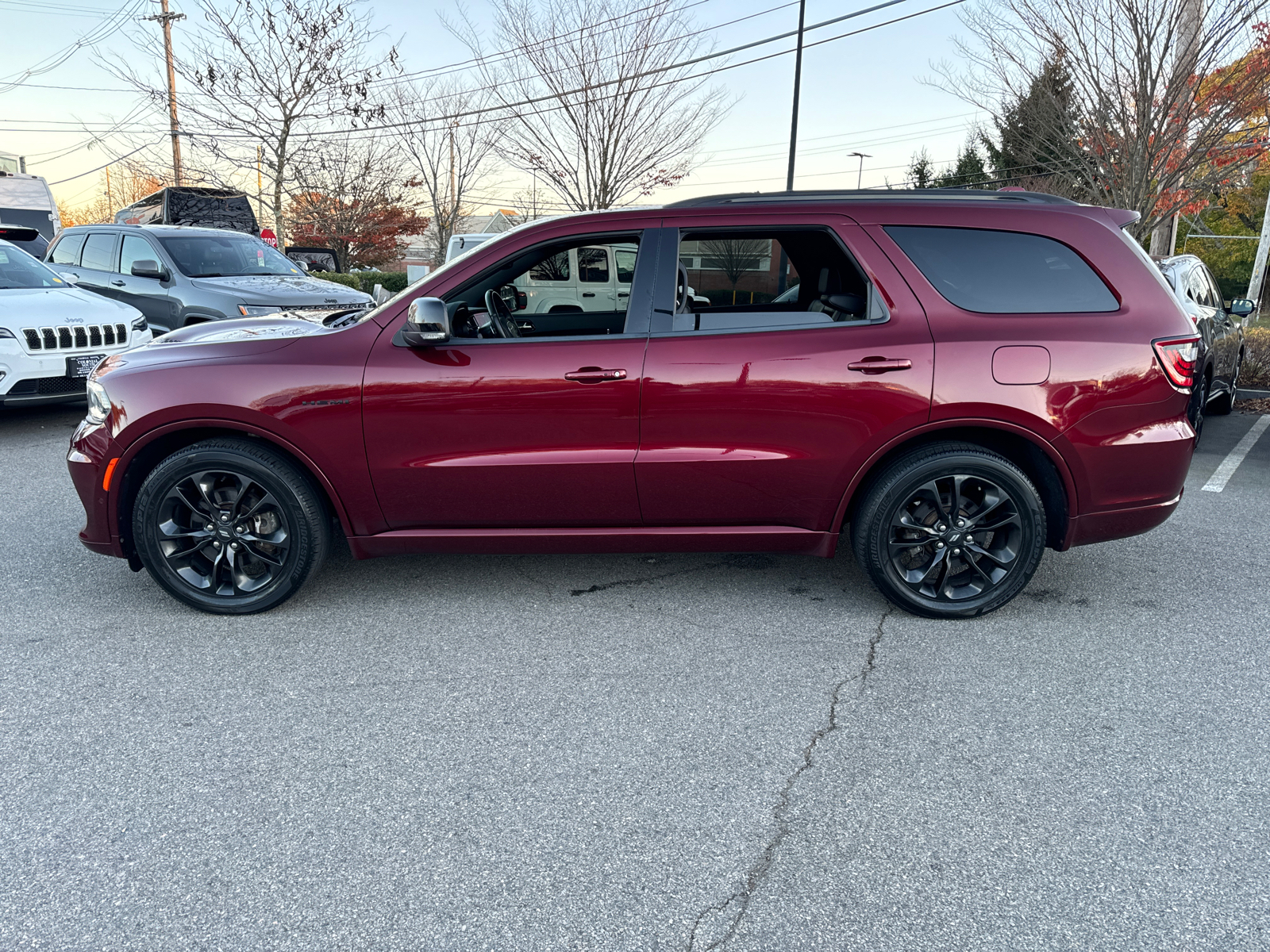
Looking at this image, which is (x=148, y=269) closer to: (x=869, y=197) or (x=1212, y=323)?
(x=869, y=197)

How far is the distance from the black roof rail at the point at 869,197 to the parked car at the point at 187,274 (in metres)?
6.48

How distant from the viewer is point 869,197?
3.92 metres

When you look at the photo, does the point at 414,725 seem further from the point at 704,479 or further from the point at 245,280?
the point at 245,280

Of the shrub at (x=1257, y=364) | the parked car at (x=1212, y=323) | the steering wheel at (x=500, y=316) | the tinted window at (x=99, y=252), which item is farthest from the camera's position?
the shrub at (x=1257, y=364)

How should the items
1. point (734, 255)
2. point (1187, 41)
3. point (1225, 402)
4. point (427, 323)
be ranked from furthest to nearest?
point (1187, 41), point (1225, 402), point (734, 255), point (427, 323)

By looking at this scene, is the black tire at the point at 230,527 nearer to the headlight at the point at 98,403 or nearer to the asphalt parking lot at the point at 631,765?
the asphalt parking lot at the point at 631,765

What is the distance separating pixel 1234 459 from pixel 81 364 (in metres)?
9.68

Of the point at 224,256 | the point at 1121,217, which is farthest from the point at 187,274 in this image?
the point at 1121,217

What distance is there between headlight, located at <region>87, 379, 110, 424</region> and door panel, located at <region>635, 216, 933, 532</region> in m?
2.33

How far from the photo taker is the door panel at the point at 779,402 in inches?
147

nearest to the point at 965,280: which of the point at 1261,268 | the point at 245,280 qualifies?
the point at 245,280

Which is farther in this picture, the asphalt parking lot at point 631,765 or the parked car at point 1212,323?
the parked car at point 1212,323

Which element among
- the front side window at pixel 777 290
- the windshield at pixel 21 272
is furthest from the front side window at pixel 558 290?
the windshield at pixel 21 272

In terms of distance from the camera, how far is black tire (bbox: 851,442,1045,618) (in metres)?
3.82
